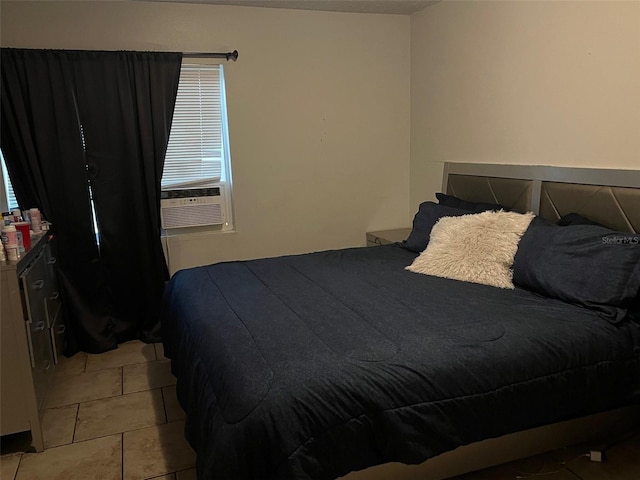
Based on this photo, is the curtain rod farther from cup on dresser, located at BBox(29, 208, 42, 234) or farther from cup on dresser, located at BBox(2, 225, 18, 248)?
cup on dresser, located at BBox(2, 225, 18, 248)

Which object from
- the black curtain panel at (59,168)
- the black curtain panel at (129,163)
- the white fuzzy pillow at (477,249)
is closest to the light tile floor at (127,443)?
the black curtain panel at (59,168)

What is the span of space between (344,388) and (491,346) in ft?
1.96

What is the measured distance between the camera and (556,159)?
2822mm

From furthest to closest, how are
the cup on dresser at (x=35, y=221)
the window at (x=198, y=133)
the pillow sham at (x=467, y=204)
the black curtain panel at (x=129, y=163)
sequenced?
the window at (x=198, y=133)
the black curtain panel at (x=129, y=163)
the pillow sham at (x=467, y=204)
the cup on dresser at (x=35, y=221)

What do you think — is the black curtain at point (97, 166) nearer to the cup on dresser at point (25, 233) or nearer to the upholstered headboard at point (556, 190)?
the cup on dresser at point (25, 233)

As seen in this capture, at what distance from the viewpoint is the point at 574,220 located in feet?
8.46

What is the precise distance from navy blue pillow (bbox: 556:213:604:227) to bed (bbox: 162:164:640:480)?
0.18 ft

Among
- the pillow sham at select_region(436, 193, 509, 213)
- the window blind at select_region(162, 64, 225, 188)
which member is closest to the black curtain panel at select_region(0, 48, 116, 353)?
the window blind at select_region(162, 64, 225, 188)

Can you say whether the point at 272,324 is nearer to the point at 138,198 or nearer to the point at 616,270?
the point at 616,270

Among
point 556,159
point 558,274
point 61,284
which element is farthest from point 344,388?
point 61,284

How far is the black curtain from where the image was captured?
3.17 m

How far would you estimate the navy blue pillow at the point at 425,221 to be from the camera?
3137 millimetres

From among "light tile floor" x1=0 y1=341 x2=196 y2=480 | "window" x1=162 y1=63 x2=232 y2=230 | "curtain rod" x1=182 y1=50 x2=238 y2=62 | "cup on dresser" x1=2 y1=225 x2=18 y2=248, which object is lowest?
"light tile floor" x1=0 y1=341 x2=196 y2=480

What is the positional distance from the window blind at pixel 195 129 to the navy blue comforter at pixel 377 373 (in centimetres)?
151
